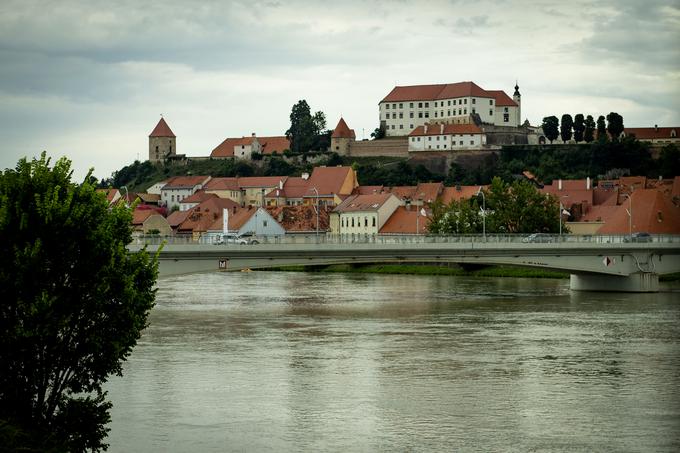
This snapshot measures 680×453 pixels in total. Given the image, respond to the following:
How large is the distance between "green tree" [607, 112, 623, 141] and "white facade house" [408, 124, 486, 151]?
538 inches

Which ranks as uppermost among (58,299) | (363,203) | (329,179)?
(329,179)

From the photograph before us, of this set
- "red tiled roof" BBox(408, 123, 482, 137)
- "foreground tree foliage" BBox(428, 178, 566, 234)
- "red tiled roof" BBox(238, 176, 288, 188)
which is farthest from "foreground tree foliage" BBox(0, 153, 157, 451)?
"red tiled roof" BBox(408, 123, 482, 137)

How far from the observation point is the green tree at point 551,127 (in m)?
134

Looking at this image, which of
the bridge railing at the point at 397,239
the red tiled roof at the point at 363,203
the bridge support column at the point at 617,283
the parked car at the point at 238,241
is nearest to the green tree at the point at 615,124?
the red tiled roof at the point at 363,203

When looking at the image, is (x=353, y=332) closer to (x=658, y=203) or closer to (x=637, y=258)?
(x=637, y=258)

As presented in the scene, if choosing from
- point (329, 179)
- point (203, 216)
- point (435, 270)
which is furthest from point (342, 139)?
point (435, 270)

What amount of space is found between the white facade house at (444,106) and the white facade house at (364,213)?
39.4 meters

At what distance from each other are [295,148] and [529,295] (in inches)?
3618

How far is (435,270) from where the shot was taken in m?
80.4

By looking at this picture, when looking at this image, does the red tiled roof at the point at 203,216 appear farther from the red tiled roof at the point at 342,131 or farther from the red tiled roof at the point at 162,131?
the red tiled roof at the point at 162,131

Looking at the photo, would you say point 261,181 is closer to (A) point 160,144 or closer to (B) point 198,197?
(B) point 198,197

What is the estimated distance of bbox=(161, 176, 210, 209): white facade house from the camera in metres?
140

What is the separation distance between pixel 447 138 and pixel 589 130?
1549cm

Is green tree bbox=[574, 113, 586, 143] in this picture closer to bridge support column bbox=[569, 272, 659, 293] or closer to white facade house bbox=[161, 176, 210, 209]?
white facade house bbox=[161, 176, 210, 209]
